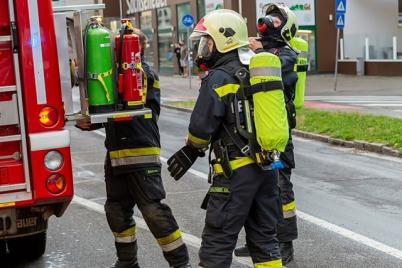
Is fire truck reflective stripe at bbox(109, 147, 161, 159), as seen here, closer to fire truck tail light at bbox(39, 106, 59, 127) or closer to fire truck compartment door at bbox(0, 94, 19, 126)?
fire truck tail light at bbox(39, 106, 59, 127)

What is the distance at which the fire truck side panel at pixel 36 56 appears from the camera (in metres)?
4.29

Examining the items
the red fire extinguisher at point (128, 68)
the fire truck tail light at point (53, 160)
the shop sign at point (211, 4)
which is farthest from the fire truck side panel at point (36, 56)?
the shop sign at point (211, 4)

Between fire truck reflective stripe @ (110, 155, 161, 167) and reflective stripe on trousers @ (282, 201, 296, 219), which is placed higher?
fire truck reflective stripe @ (110, 155, 161, 167)

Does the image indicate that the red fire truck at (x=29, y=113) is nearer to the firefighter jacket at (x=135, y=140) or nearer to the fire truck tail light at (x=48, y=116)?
the fire truck tail light at (x=48, y=116)

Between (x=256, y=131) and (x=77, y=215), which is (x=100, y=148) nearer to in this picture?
(x=77, y=215)

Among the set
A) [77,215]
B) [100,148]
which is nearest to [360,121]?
[100,148]

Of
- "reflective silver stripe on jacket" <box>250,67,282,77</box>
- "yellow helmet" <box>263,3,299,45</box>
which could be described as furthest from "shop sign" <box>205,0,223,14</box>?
"reflective silver stripe on jacket" <box>250,67,282,77</box>

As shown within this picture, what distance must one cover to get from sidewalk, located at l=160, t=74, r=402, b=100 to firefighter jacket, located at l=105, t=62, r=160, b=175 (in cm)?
1724

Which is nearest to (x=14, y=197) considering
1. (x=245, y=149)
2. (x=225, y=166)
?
(x=225, y=166)

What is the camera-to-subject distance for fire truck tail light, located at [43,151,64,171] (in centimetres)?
438

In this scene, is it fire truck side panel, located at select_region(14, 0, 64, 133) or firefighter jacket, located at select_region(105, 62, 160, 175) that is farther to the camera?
firefighter jacket, located at select_region(105, 62, 160, 175)

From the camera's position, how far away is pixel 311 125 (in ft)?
46.9

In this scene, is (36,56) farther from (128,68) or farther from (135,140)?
(135,140)

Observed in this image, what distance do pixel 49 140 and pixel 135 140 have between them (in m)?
0.91
